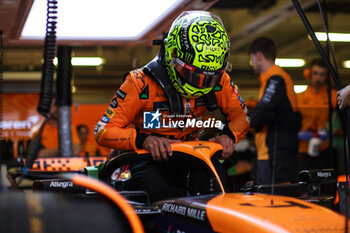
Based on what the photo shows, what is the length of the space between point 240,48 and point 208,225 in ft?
13.7

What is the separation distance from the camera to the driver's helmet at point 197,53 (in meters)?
2.16

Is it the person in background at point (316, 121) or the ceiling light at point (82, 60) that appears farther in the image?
the person in background at point (316, 121)

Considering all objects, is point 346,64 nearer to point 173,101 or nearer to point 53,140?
point 173,101

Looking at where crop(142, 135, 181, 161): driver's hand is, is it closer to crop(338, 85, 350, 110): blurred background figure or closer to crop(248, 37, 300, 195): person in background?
crop(338, 85, 350, 110): blurred background figure

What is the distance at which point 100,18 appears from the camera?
3240mm

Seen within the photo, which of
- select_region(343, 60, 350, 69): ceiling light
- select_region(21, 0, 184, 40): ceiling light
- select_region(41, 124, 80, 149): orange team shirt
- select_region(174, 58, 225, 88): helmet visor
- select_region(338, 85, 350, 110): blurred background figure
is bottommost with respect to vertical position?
select_region(41, 124, 80, 149): orange team shirt

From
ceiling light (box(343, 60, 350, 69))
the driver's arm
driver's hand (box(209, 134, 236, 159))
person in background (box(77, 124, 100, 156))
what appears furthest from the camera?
ceiling light (box(343, 60, 350, 69))

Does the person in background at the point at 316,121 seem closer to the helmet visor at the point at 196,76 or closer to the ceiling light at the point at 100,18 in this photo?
the ceiling light at the point at 100,18

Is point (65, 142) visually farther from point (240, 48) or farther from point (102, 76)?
point (240, 48)

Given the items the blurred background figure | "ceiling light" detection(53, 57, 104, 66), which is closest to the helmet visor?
the blurred background figure

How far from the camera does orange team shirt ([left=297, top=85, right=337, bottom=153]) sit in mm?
3930

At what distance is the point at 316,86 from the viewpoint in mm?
4227

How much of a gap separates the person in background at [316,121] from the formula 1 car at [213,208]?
83.5 inches

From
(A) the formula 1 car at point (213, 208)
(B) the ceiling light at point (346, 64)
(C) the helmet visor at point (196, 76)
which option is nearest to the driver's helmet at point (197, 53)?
(C) the helmet visor at point (196, 76)
